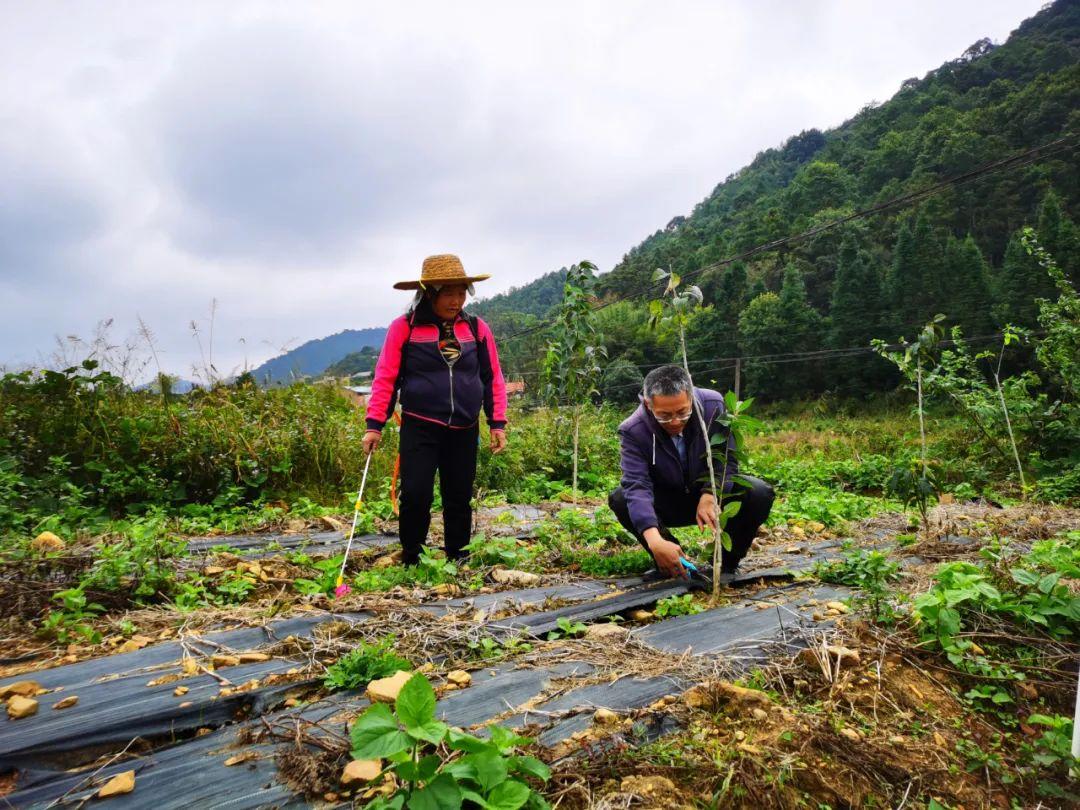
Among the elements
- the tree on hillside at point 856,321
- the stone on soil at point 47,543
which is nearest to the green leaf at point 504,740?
the stone on soil at point 47,543

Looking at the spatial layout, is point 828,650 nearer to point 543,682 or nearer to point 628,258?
point 543,682

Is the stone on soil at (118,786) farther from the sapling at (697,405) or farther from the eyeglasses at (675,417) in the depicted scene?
the eyeglasses at (675,417)

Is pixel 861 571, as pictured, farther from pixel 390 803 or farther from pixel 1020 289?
pixel 1020 289

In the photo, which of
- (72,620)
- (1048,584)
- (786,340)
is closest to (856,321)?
(786,340)

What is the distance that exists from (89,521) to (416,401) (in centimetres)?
309

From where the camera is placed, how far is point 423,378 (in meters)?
3.63

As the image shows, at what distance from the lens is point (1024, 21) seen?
73500 millimetres

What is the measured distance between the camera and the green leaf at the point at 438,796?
1160 mm

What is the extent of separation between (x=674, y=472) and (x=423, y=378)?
162cm

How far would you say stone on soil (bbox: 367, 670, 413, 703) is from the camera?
→ 171 cm

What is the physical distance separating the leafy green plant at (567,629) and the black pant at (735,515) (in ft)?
2.95

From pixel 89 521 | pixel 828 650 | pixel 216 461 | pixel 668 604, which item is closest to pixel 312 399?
pixel 216 461

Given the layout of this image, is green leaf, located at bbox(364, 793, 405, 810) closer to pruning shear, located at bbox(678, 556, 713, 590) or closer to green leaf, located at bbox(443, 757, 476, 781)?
green leaf, located at bbox(443, 757, 476, 781)

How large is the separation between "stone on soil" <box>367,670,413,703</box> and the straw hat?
2.37 metres
